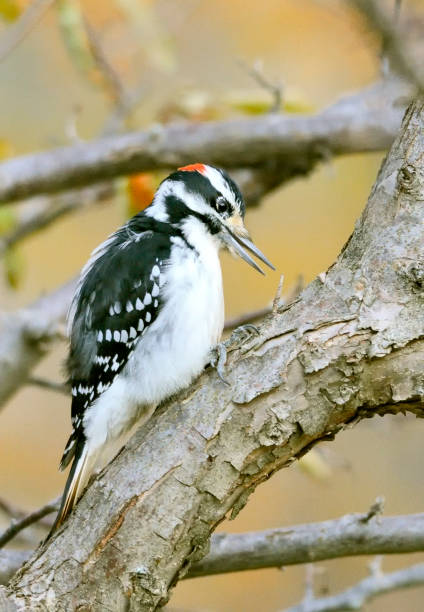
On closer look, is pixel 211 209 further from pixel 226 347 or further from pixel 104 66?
pixel 104 66

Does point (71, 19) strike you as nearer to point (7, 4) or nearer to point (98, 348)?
point (7, 4)

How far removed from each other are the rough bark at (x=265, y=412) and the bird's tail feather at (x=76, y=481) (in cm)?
16

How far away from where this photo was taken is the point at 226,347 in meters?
2.23

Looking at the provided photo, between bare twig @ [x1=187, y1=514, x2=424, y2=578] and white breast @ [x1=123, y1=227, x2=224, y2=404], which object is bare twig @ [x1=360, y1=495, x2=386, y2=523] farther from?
white breast @ [x1=123, y1=227, x2=224, y2=404]

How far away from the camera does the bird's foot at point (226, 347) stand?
202 cm

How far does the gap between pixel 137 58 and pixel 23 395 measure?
8.83ft

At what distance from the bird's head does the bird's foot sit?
530 millimetres

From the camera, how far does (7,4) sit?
3.19 metres

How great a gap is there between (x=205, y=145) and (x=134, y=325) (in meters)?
1.50

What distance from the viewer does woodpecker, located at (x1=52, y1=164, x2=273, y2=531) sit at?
254 centimetres

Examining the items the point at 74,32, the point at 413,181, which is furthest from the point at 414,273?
the point at 74,32

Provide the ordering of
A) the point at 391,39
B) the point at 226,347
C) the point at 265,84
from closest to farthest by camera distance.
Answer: the point at 391,39 → the point at 226,347 → the point at 265,84

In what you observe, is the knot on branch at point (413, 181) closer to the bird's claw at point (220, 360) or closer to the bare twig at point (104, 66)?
the bird's claw at point (220, 360)

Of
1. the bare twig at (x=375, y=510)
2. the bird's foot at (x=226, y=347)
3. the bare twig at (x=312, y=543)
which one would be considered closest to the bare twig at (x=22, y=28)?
the bird's foot at (x=226, y=347)
